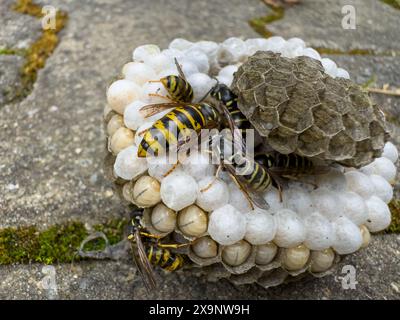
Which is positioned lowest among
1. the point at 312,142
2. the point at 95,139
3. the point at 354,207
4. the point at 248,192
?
the point at 95,139

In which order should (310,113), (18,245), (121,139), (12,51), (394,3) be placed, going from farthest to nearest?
(394,3) < (12,51) < (18,245) < (121,139) < (310,113)

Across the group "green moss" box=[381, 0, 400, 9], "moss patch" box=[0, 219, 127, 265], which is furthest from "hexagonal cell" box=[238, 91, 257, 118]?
"green moss" box=[381, 0, 400, 9]

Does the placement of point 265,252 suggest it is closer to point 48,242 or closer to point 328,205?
point 328,205

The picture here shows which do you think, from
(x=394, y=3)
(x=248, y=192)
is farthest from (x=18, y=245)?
(x=394, y=3)

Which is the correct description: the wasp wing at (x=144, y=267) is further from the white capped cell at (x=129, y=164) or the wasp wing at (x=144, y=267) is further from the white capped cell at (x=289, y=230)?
the white capped cell at (x=289, y=230)

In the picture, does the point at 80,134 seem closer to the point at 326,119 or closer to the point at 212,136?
the point at 212,136

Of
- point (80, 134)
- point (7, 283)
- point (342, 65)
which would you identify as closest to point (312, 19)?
point (342, 65)
